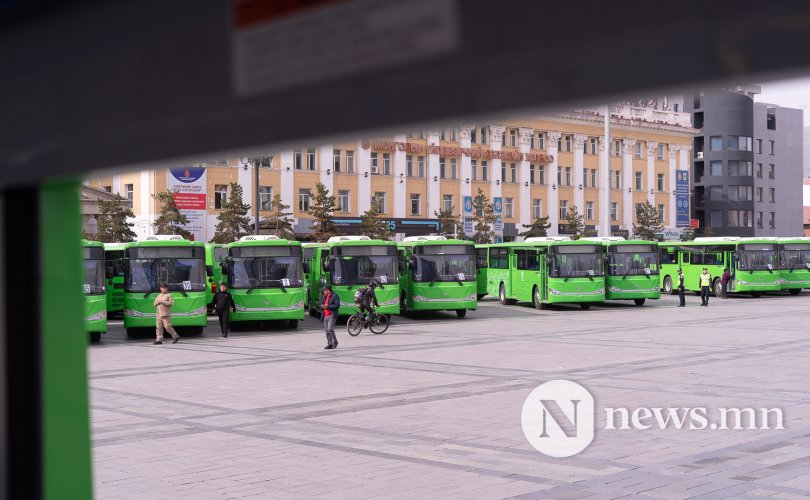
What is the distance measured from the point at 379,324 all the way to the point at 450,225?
3636 centimetres

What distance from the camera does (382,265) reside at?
→ 34438 millimetres

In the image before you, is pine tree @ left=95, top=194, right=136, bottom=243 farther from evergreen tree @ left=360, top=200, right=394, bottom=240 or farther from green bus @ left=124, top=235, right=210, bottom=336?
green bus @ left=124, top=235, right=210, bottom=336

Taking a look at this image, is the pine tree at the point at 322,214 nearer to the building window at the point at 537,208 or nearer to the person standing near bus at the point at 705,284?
the building window at the point at 537,208

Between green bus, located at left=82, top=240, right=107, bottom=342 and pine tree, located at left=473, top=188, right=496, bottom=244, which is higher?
pine tree, located at left=473, top=188, right=496, bottom=244

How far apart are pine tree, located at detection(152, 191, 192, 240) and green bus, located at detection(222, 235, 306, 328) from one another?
1810 centimetres

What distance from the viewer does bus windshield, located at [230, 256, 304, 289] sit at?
104ft

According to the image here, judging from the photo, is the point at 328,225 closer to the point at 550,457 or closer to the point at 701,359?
the point at 701,359

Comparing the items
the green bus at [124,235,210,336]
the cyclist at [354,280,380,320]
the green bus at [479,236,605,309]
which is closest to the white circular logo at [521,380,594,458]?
the cyclist at [354,280,380,320]

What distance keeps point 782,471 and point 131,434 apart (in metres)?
7.01

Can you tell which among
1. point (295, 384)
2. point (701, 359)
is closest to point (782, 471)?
point (295, 384)

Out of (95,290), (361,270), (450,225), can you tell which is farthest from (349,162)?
(95,290)

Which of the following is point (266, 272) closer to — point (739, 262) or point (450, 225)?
point (739, 262)

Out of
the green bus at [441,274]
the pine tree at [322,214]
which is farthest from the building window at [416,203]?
the green bus at [441,274]

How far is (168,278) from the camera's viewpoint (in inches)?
1171
